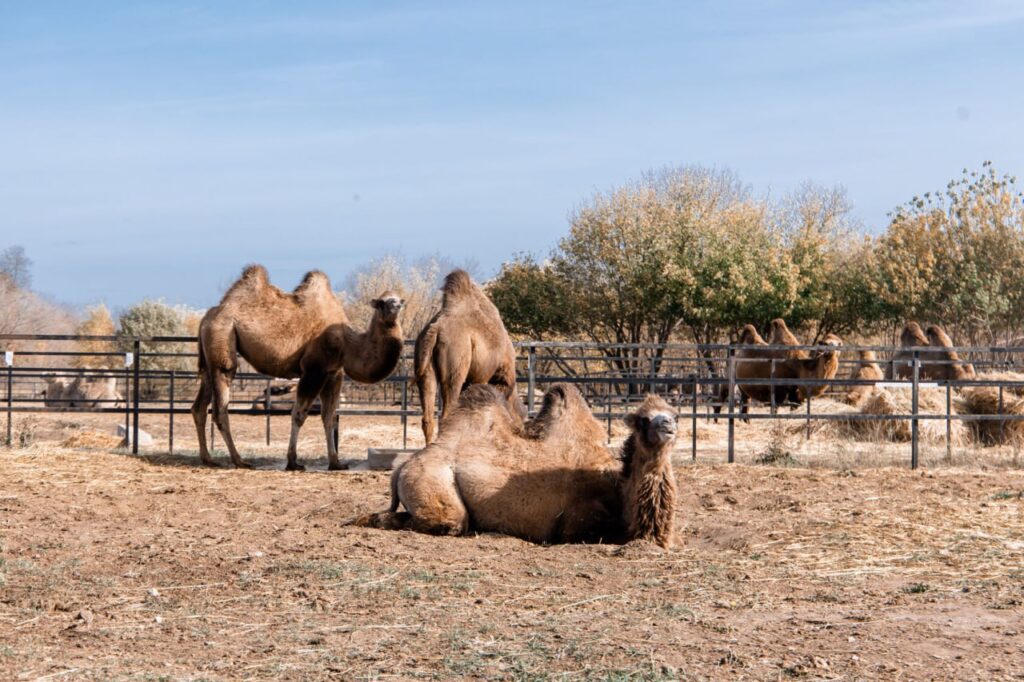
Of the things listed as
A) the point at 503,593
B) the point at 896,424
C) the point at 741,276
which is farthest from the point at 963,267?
the point at 503,593

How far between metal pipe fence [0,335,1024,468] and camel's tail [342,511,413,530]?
4.02 m

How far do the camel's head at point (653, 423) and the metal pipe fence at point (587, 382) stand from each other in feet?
12.5

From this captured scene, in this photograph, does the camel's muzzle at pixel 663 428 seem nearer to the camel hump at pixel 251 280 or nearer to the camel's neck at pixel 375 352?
the camel's neck at pixel 375 352

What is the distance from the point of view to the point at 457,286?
A: 12055 mm

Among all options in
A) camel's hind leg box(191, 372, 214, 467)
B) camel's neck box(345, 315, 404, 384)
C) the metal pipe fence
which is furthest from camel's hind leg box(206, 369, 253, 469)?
camel's neck box(345, 315, 404, 384)

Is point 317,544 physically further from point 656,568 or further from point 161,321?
point 161,321

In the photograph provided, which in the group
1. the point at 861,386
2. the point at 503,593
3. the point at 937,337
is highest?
the point at 937,337

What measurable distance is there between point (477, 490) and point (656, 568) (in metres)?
1.35

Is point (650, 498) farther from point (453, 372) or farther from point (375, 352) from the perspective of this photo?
point (375, 352)

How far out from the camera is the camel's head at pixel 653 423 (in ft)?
23.4

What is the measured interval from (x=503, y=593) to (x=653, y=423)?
1.54m

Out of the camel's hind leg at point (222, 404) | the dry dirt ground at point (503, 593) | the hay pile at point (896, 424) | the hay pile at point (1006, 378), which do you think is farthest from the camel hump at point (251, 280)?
the hay pile at point (1006, 378)

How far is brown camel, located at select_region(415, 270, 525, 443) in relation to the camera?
1154 centimetres

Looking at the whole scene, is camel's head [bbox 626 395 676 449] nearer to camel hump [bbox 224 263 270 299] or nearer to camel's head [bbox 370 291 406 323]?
camel's head [bbox 370 291 406 323]
